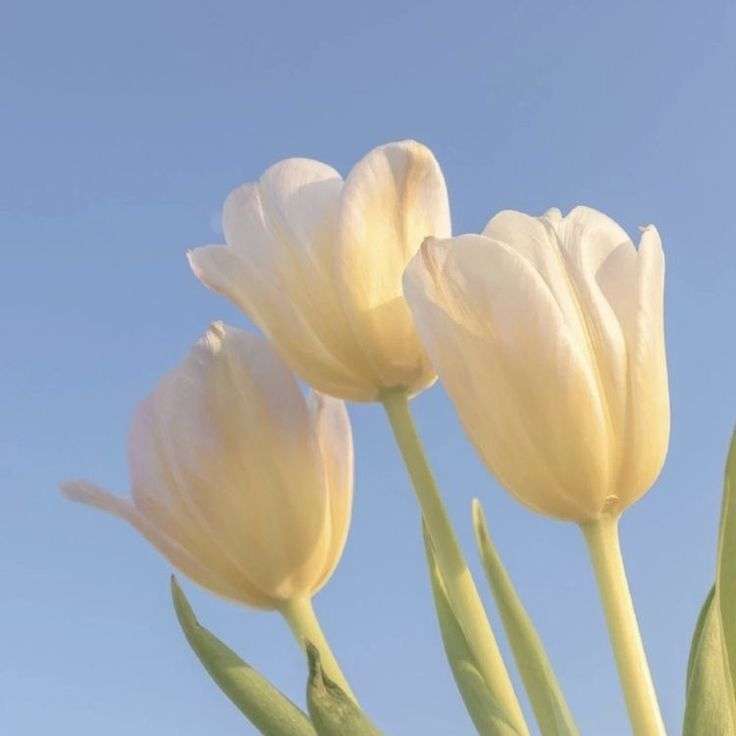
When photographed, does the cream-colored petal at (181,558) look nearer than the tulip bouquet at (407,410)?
No

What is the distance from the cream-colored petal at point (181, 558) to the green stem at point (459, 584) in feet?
0.59

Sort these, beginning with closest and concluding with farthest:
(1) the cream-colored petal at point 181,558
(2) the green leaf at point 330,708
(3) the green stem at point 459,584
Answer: (2) the green leaf at point 330,708 → (3) the green stem at point 459,584 → (1) the cream-colored petal at point 181,558

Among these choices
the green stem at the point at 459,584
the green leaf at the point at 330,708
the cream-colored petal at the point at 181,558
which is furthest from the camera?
the cream-colored petal at the point at 181,558

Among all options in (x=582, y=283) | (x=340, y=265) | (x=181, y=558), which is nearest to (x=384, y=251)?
(x=340, y=265)

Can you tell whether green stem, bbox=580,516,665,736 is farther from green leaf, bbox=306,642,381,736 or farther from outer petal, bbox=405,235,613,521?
green leaf, bbox=306,642,381,736

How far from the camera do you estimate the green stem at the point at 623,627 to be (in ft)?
2.99

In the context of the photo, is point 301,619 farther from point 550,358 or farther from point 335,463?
point 550,358

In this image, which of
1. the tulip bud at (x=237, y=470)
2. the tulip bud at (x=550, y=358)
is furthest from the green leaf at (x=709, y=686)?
the tulip bud at (x=237, y=470)

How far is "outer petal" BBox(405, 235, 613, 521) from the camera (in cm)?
91

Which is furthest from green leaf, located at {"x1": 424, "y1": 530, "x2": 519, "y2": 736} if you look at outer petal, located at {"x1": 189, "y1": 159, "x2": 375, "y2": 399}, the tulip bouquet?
outer petal, located at {"x1": 189, "y1": 159, "x2": 375, "y2": 399}

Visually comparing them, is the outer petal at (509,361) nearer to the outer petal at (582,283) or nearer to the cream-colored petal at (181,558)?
the outer petal at (582,283)

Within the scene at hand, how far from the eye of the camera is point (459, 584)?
98cm

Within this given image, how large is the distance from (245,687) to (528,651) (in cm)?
23

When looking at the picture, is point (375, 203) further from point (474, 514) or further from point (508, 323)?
point (474, 514)
